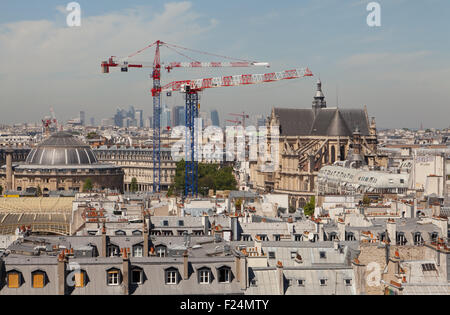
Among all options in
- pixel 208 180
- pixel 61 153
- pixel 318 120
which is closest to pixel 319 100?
pixel 318 120

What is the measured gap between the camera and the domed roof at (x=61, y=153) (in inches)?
6053

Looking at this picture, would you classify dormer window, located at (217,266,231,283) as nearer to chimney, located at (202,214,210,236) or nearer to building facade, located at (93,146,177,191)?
chimney, located at (202,214,210,236)

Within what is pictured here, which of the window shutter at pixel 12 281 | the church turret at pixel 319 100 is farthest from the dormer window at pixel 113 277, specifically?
the church turret at pixel 319 100

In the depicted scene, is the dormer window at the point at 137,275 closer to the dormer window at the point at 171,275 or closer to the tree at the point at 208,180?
the dormer window at the point at 171,275

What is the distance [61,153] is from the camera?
155 metres

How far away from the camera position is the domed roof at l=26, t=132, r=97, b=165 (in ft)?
504

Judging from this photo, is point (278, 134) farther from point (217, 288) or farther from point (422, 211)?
point (217, 288)

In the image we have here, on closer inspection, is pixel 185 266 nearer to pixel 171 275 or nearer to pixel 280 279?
pixel 171 275

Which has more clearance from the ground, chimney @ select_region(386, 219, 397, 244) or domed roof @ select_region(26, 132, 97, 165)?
domed roof @ select_region(26, 132, 97, 165)

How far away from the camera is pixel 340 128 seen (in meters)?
151

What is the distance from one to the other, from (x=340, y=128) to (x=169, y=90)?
31983mm

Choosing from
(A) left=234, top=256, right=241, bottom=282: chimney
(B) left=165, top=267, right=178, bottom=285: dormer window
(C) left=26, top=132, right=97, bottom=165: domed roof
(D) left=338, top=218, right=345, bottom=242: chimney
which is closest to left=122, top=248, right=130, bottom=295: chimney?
(B) left=165, top=267, right=178, bottom=285: dormer window
